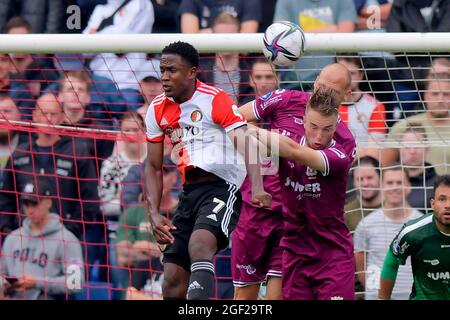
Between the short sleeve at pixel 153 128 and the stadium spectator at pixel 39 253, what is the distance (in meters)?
2.93

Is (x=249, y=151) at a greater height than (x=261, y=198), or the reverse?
(x=249, y=151)

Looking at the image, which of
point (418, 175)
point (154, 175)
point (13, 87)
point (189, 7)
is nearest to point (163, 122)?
point (154, 175)

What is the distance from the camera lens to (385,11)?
12.5 m

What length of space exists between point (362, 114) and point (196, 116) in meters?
2.30

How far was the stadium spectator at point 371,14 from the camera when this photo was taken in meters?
12.4

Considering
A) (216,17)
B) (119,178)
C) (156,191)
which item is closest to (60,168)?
(119,178)

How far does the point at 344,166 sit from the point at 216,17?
163 inches

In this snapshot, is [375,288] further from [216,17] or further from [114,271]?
[216,17]

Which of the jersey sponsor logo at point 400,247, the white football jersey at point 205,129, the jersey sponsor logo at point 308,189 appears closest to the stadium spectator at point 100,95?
the white football jersey at point 205,129

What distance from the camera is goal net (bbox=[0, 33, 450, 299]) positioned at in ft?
34.4

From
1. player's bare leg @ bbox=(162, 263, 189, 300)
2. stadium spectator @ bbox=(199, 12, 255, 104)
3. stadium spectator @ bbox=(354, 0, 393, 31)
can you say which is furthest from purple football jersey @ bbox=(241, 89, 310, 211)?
stadium spectator @ bbox=(354, 0, 393, 31)

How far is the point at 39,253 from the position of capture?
11.7m

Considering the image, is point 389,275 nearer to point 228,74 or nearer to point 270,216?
point 270,216

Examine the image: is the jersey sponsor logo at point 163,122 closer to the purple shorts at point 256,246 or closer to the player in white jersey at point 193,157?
the player in white jersey at point 193,157
